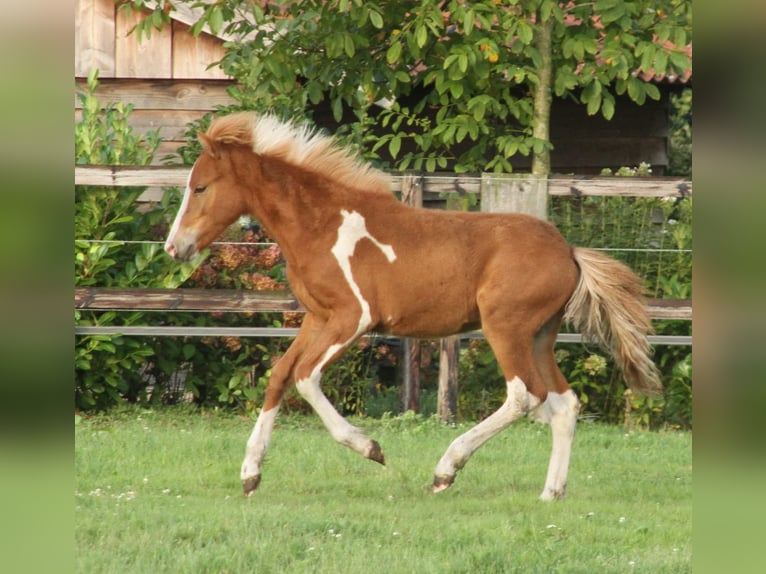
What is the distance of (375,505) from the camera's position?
5.58 metres

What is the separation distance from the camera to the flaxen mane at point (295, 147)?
6.33 m

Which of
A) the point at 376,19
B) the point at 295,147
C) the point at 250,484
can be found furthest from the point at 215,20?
the point at 250,484

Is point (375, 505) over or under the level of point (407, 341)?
under

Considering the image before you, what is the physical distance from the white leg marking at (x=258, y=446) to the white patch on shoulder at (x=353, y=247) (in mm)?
716

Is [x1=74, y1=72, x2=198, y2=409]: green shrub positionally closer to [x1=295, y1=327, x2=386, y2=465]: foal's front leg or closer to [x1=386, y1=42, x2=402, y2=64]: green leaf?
[x1=386, y1=42, x2=402, y2=64]: green leaf

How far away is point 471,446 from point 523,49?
364 centimetres

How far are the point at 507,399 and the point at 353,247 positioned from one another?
1264 millimetres

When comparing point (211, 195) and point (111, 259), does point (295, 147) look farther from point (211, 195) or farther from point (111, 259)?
point (111, 259)

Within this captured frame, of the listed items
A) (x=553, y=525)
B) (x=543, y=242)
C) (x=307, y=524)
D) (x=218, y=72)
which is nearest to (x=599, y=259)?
(x=543, y=242)

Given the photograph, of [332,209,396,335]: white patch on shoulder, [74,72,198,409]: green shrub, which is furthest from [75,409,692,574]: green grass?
[332,209,396,335]: white patch on shoulder

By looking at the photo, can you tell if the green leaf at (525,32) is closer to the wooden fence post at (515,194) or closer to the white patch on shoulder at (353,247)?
the wooden fence post at (515,194)

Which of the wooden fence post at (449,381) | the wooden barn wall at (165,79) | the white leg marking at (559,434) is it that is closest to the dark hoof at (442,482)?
the white leg marking at (559,434)

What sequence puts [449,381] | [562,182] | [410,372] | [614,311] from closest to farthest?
A: [614,311], [562,182], [449,381], [410,372]

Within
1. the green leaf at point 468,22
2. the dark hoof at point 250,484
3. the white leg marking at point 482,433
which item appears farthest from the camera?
the green leaf at point 468,22
